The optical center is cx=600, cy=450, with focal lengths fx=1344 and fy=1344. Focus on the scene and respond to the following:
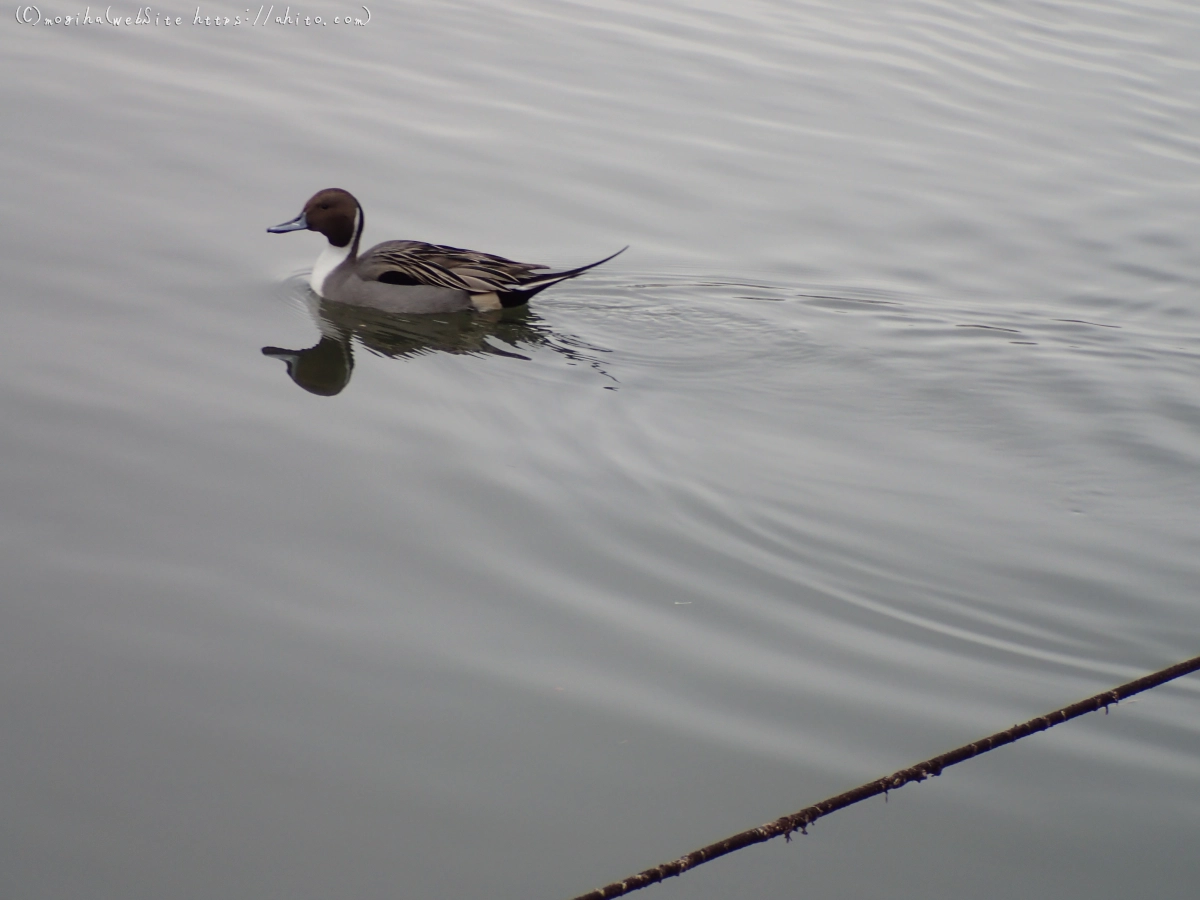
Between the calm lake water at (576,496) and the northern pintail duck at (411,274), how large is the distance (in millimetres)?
157

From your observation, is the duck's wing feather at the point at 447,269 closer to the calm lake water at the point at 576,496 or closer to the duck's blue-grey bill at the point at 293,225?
the calm lake water at the point at 576,496

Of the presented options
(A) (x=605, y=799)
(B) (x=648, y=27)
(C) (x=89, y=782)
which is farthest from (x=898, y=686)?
(B) (x=648, y=27)

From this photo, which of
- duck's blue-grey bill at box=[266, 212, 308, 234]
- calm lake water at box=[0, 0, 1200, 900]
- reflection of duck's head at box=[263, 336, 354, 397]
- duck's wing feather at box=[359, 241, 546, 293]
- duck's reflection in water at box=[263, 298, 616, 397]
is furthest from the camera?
duck's blue-grey bill at box=[266, 212, 308, 234]

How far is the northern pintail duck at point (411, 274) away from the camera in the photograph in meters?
7.25

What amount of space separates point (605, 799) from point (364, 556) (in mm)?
1428

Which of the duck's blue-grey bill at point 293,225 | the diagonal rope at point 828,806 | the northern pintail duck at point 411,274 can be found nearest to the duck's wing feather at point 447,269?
the northern pintail duck at point 411,274

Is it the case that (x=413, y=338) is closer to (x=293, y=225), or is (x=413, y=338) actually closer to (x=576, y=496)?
(x=293, y=225)

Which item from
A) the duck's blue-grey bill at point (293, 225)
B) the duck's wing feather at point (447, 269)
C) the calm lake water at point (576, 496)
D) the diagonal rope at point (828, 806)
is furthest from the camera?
the duck's blue-grey bill at point (293, 225)

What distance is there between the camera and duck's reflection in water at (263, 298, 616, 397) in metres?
6.45

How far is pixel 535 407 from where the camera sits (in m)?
6.02

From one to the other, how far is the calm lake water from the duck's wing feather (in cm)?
26

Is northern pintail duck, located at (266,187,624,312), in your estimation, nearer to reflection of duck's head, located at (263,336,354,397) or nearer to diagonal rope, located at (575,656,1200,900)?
reflection of duck's head, located at (263,336,354,397)

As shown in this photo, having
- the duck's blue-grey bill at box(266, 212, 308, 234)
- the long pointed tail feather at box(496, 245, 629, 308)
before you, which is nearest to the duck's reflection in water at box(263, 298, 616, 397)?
the long pointed tail feather at box(496, 245, 629, 308)

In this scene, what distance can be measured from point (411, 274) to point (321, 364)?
1.09 metres
